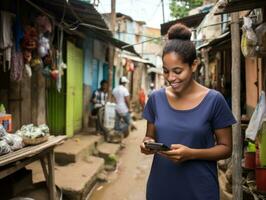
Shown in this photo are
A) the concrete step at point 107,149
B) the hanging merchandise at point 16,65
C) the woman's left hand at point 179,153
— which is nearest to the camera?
the woman's left hand at point 179,153

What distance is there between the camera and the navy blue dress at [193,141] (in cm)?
196

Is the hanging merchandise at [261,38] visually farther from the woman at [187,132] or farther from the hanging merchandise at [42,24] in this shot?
the hanging merchandise at [42,24]

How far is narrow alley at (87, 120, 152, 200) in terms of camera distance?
21.8 feet

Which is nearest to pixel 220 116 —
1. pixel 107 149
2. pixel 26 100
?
pixel 26 100

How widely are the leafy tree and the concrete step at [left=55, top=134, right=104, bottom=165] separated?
1429 centimetres

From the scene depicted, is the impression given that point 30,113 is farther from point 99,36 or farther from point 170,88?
point 170,88

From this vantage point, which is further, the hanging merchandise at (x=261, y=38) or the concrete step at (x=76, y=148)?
the concrete step at (x=76, y=148)

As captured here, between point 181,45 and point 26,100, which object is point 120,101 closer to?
point 26,100

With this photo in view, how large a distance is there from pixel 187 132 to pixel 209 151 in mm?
162

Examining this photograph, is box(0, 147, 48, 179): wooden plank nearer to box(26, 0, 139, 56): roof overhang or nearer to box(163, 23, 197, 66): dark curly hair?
box(163, 23, 197, 66): dark curly hair

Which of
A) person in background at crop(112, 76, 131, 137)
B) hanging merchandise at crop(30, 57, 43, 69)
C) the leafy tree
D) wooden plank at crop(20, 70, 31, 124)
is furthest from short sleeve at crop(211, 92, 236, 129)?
the leafy tree

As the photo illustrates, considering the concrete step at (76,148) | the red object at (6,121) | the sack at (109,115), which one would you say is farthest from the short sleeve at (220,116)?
the sack at (109,115)

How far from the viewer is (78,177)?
6352 mm

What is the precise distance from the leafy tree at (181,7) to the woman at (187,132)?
68.5 ft
